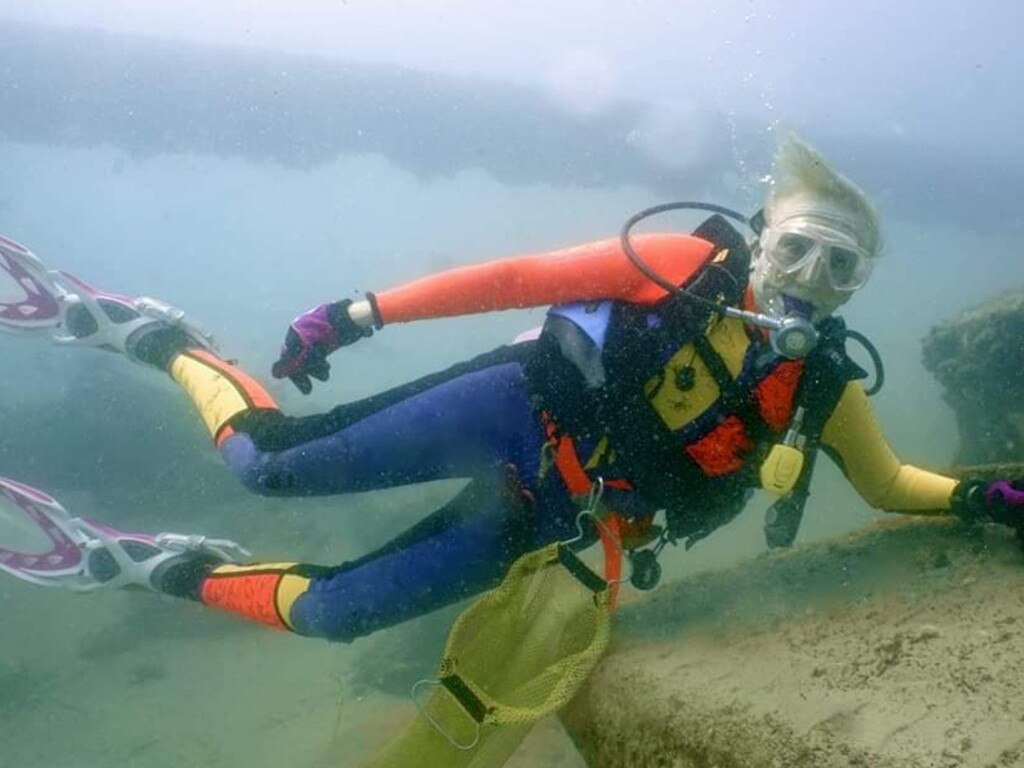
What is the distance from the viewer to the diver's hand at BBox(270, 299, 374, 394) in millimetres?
3701

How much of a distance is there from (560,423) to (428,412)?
2.22 feet

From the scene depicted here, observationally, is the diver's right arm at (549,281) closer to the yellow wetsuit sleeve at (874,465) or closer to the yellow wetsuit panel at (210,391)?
the yellow wetsuit sleeve at (874,465)

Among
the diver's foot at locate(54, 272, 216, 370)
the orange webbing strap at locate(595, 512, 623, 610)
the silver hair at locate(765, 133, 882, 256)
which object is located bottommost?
the orange webbing strap at locate(595, 512, 623, 610)

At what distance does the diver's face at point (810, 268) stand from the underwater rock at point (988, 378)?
710cm

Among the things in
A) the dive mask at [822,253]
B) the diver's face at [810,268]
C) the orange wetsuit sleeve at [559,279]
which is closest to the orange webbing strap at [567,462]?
the orange wetsuit sleeve at [559,279]

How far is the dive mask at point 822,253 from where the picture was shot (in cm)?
322

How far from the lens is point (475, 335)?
31.6m

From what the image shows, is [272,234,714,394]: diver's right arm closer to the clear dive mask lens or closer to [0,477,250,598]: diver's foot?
A: the clear dive mask lens

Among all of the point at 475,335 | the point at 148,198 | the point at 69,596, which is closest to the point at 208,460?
the point at 69,596

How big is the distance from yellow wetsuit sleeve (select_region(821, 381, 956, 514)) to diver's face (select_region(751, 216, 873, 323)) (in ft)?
1.63

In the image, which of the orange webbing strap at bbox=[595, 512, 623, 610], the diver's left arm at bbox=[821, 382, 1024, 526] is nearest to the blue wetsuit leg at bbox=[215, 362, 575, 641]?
Result: the orange webbing strap at bbox=[595, 512, 623, 610]

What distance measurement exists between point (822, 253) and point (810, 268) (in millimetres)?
78

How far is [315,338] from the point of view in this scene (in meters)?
3.72

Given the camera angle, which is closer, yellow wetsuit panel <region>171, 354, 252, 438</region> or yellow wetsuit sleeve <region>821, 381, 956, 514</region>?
yellow wetsuit sleeve <region>821, 381, 956, 514</region>
